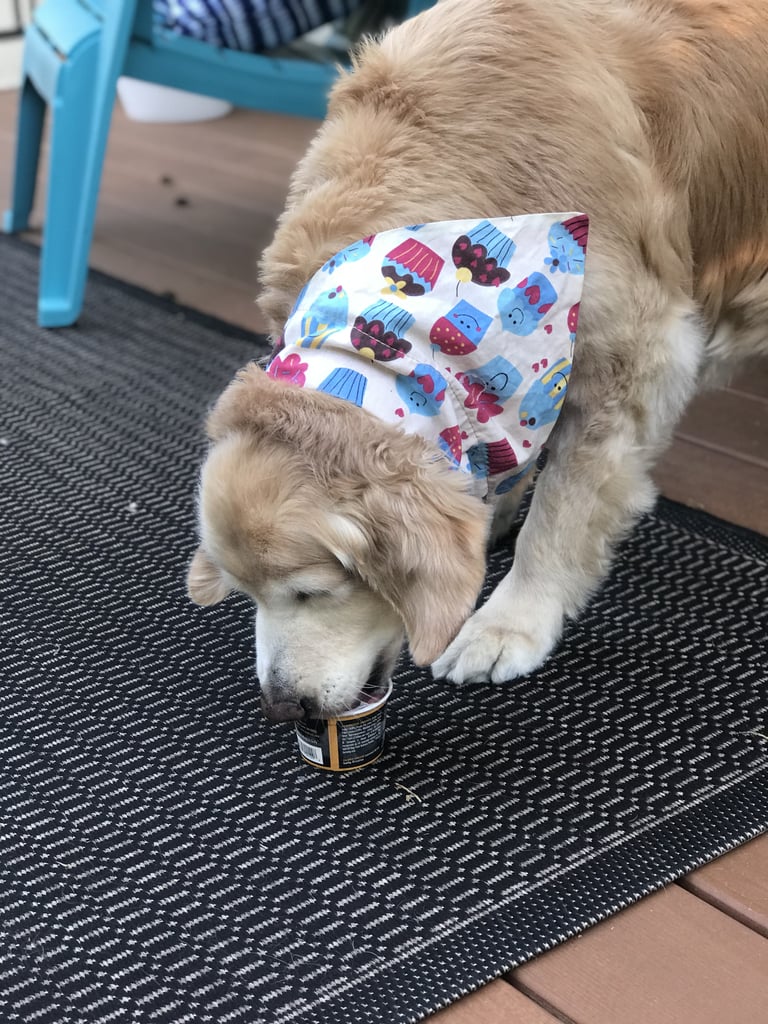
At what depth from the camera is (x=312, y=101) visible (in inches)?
129

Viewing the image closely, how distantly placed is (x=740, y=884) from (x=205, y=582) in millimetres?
768

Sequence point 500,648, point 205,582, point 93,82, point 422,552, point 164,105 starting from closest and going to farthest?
point 422,552, point 205,582, point 500,648, point 93,82, point 164,105

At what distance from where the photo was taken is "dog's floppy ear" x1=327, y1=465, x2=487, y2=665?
4.40 feet

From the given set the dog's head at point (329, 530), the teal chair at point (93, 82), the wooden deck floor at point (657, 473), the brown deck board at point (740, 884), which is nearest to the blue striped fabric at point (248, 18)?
the teal chair at point (93, 82)

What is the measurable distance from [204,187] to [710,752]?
3365 millimetres

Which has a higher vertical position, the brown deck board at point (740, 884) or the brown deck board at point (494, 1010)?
the brown deck board at point (740, 884)

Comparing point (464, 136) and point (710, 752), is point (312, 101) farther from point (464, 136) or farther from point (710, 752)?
point (710, 752)

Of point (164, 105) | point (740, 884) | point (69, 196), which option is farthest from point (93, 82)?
point (740, 884)

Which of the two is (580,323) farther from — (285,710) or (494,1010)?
(494,1010)

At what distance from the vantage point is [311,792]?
1.49 m

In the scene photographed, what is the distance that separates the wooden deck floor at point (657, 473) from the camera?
120 cm

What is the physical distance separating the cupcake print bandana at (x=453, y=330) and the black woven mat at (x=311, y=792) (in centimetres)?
39

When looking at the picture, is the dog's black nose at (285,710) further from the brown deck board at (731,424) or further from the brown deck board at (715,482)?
the brown deck board at (731,424)

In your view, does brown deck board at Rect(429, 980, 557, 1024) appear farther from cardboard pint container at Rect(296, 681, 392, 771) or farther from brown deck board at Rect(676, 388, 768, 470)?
brown deck board at Rect(676, 388, 768, 470)
